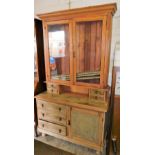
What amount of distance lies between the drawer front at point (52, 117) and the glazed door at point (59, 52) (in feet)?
1.56

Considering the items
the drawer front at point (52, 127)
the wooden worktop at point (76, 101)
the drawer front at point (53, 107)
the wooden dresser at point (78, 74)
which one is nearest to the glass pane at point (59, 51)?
the wooden dresser at point (78, 74)

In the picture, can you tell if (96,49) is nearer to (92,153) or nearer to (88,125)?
(88,125)

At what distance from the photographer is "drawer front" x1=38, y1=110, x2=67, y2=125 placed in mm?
1904

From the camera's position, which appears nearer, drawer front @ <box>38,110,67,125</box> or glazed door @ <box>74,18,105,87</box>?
glazed door @ <box>74,18,105,87</box>

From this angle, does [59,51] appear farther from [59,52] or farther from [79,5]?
[79,5]

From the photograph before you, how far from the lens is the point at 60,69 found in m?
2.02

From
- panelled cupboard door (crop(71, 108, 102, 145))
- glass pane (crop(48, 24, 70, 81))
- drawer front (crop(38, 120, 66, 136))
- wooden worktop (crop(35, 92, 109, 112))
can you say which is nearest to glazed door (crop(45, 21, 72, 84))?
glass pane (crop(48, 24, 70, 81))

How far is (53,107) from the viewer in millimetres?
1941

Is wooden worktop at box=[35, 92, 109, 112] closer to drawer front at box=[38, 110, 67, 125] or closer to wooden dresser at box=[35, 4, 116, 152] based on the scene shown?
wooden dresser at box=[35, 4, 116, 152]

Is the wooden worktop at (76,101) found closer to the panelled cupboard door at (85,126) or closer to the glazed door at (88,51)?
the panelled cupboard door at (85,126)

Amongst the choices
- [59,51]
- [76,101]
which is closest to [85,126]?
[76,101]

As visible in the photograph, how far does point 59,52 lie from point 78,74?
43cm
